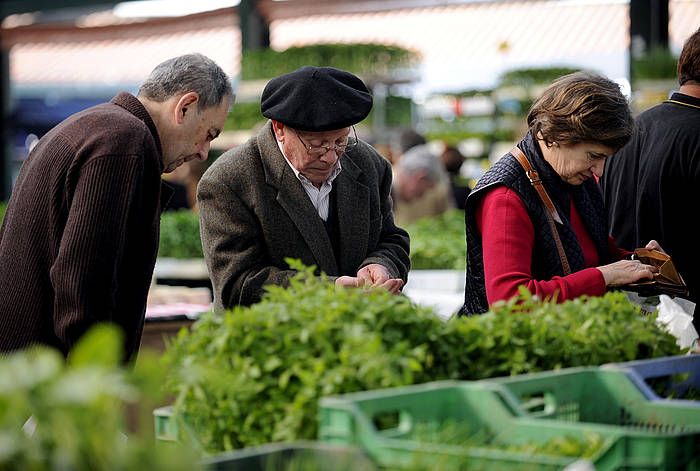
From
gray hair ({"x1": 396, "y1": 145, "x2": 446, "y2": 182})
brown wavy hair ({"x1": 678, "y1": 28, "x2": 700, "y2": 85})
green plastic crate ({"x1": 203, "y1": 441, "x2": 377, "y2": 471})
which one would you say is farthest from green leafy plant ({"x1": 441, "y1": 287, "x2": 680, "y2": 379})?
gray hair ({"x1": 396, "y1": 145, "x2": 446, "y2": 182})

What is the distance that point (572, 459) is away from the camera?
1.55 meters

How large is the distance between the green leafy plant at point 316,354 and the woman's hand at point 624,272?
2.77ft

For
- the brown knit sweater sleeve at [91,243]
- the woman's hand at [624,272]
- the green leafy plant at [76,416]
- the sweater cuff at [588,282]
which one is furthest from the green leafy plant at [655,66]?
A: the green leafy plant at [76,416]

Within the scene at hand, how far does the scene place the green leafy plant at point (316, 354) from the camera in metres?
1.75

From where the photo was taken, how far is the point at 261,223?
3176 millimetres

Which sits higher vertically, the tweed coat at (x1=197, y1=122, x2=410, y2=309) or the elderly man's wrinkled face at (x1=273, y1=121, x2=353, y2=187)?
the elderly man's wrinkled face at (x1=273, y1=121, x2=353, y2=187)

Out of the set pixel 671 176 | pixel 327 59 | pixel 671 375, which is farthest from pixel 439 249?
pixel 671 375

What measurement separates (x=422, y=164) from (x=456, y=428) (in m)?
6.18

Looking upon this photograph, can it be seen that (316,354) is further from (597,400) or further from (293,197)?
(293,197)

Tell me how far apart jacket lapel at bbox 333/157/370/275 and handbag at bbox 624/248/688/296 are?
84 cm

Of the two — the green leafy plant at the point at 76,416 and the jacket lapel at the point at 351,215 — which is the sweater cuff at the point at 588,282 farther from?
the green leafy plant at the point at 76,416

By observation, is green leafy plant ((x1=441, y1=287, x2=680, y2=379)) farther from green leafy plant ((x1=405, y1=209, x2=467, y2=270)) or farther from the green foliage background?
the green foliage background

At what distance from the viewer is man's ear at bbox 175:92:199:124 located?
9.87 feet

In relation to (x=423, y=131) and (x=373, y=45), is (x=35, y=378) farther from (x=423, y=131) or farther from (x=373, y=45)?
(x=423, y=131)
